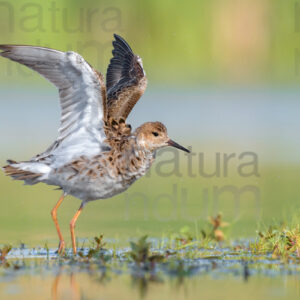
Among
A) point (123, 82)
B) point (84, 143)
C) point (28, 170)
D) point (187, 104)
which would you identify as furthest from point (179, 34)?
point (28, 170)

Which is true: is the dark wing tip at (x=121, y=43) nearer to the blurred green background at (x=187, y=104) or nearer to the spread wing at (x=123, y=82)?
the spread wing at (x=123, y=82)

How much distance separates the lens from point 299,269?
7898 millimetres

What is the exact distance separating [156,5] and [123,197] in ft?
31.0

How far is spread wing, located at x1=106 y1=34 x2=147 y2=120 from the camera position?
1060cm

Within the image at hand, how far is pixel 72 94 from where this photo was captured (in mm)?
9305

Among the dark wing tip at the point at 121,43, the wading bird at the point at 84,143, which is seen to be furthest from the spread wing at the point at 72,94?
the dark wing tip at the point at 121,43

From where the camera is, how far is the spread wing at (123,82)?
10.6 m

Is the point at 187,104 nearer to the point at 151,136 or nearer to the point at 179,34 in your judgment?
the point at 179,34

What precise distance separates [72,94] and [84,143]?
2.01ft

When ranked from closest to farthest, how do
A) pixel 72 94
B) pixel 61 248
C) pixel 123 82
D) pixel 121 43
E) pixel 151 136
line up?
pixel 61 248, pixel 72 94, pixel 151 136, pixel 123 82, pixel 121 43

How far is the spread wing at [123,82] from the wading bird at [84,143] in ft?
1.50

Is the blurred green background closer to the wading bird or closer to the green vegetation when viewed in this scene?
the green vegetation

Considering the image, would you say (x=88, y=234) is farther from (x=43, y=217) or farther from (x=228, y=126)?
(x=228, y=126)

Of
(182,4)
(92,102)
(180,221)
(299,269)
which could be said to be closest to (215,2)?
(182,4)
